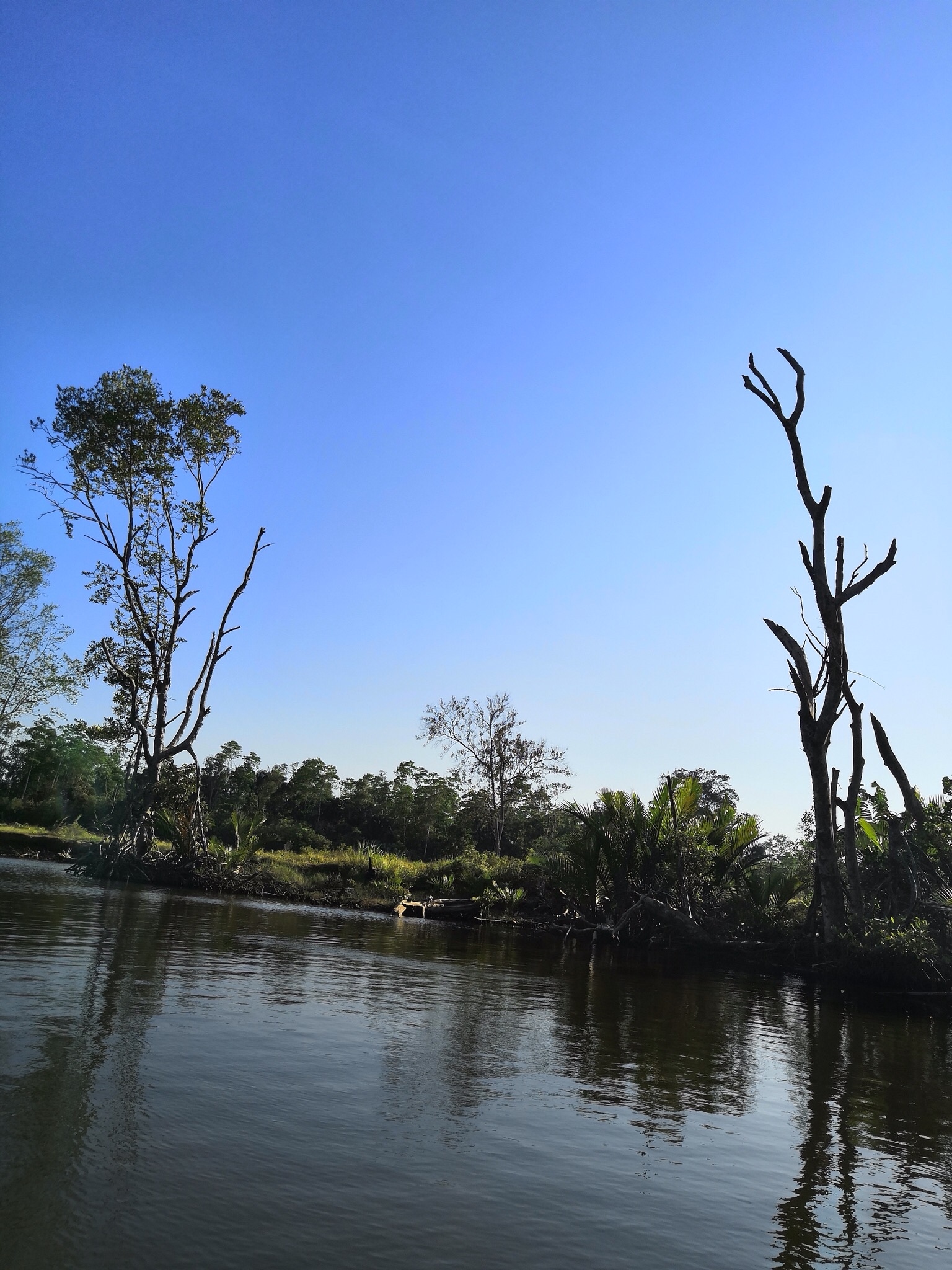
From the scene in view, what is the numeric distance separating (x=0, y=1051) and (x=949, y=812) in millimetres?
16012

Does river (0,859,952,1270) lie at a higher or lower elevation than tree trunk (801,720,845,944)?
lower

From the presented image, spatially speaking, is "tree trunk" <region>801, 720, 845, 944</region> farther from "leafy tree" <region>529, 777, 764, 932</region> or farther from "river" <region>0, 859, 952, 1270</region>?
"river" <region>0, 859, 952, 1270</region>

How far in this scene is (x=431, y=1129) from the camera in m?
4.77

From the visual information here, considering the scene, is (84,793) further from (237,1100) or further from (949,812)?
(237,1100)

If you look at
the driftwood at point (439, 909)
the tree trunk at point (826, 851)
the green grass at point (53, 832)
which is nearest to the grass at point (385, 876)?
the driftwood at point (439, 909)

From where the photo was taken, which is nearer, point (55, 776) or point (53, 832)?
point (53, 832)

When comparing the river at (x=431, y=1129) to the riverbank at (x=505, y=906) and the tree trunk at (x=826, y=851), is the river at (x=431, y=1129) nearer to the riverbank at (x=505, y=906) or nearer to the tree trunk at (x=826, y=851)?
the riverbank at (x=505, y=906)

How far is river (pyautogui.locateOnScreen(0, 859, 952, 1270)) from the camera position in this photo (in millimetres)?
3289

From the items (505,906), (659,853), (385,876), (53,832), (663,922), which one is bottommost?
A: (53,832)

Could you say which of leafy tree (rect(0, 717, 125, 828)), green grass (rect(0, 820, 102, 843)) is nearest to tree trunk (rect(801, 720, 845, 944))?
green grass (rect(0, 820, 102, 843))

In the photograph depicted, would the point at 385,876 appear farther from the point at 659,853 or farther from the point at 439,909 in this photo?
the point at 659,853

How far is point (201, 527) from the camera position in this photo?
30.1 meters

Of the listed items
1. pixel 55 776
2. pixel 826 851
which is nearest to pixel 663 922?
pixel 826 851

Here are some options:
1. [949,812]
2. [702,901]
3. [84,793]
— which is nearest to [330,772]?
[84,793]
